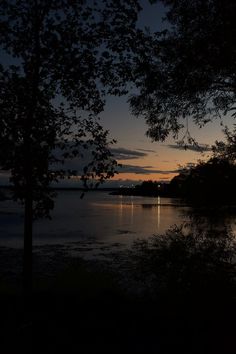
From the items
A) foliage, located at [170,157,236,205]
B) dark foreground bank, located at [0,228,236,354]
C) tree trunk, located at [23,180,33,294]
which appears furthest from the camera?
foliage, located at [170,157,236,205]

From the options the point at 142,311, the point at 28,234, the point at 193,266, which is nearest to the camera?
the point at 28,234

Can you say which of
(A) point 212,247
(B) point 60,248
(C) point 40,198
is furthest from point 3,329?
(B) point 60,248

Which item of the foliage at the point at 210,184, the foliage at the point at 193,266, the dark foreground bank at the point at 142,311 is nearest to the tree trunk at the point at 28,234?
the dark foreground bank at the point at 142,311

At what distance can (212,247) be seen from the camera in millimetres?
14602

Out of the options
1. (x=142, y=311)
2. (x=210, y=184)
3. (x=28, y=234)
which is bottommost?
(x=142, y=311)

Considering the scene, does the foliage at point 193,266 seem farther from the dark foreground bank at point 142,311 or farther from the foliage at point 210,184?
the foliage at point 210,184

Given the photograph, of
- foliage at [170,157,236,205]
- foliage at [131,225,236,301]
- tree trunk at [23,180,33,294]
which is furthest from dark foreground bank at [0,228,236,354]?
foliage at [170,157,236,205]

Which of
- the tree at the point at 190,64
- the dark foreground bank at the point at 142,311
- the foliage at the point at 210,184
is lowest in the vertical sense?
the dark foreground bank at the point at 142,311

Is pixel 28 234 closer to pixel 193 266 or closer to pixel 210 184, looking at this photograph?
pixel 193 266

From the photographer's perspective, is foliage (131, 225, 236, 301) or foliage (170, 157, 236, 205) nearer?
foliage (131, 225, 236, 301)

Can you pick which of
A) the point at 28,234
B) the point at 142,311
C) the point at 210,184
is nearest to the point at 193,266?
the point at 142,311

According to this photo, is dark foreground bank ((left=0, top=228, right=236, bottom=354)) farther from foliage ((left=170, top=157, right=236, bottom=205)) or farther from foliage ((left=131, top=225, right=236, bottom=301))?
foliage ((left=170, top=157, right=236, bottom=205))

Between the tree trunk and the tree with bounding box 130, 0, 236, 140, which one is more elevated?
the tree with bounding box 130, 0, 236, 140

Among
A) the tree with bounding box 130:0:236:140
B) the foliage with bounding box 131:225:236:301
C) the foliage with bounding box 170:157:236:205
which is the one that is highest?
the tree with bounding box 130:0:236:140
